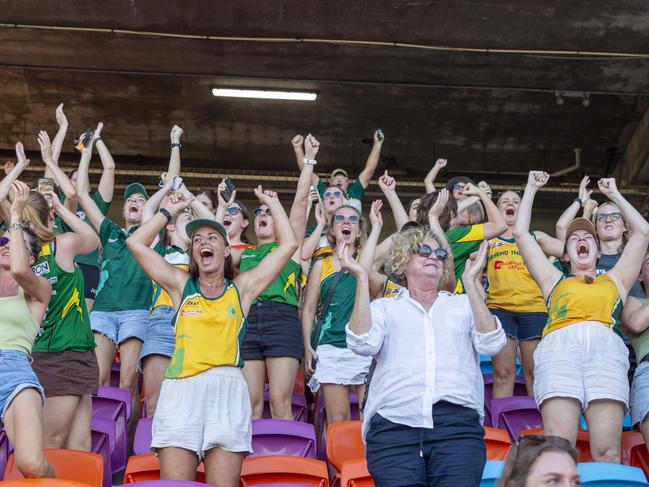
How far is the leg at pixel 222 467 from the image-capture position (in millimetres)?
3258

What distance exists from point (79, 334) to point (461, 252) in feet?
7.00

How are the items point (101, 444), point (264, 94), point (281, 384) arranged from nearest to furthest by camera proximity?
point (101, 444), point (281, 384), point (264, 94)

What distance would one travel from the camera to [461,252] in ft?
15.7

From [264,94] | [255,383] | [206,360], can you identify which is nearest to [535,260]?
[255,383]

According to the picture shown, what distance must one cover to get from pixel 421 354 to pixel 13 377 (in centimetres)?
165

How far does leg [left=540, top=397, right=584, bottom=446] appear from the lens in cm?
367

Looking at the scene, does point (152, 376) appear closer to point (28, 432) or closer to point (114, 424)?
point (114, 424)

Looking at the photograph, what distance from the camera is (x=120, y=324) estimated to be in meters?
5.16

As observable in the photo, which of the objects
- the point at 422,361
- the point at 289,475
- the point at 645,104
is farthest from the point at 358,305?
the point at 645,104

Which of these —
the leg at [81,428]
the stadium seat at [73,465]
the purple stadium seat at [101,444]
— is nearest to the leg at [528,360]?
the purple stadium seat at [101,444]

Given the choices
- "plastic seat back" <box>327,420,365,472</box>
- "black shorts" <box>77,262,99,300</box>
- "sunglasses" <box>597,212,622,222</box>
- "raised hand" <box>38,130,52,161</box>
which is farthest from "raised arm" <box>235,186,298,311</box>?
"raised hand" <box>38,130,52,161</box>

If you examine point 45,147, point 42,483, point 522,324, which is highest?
point 45,147

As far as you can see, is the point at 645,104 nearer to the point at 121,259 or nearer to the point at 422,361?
the point at 121,259

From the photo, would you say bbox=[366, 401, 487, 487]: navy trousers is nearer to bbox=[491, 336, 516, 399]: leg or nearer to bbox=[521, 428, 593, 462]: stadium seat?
bbox=[521, 428, 593, 462]: stadium seat
